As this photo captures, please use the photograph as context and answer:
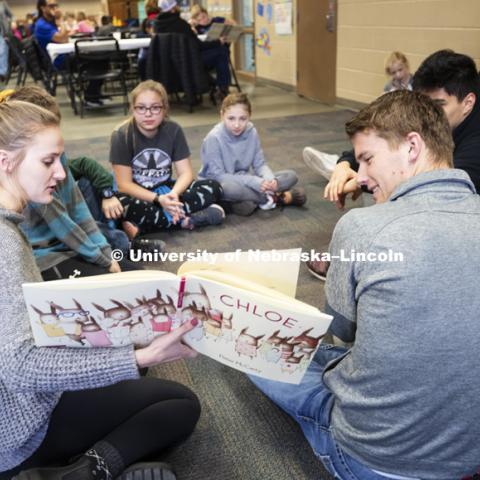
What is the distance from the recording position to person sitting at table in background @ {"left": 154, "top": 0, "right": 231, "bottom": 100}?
5.47 m

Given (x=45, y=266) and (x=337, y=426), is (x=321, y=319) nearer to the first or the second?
(x=337, y=426)

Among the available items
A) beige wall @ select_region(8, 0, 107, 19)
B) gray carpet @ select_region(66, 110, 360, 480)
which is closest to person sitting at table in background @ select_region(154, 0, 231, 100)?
gray carpet @ select_region(66, 110, 360, 480)

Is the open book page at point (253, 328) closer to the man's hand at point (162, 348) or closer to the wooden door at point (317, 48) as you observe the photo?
the man's hand at point (162, 348)

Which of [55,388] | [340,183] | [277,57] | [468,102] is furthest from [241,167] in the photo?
[277,57]

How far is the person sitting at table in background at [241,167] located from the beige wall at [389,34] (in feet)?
6.89

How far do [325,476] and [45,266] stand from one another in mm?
1074

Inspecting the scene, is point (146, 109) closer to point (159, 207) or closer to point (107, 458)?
point (159, 207)

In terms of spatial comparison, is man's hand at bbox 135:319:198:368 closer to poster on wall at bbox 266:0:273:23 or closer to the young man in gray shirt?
the young man in gray shirt

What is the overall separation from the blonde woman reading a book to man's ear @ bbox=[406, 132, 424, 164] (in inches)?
22.1

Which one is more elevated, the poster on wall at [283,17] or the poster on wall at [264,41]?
the poster on wall at [283,17]

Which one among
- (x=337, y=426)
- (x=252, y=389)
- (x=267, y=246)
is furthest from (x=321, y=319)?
(x=267, y=246)

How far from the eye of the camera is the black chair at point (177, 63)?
5.44 metres

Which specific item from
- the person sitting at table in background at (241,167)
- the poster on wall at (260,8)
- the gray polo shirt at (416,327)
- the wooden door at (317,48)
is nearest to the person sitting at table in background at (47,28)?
the poster on wall at (260,8)

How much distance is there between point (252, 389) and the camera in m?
1.50
